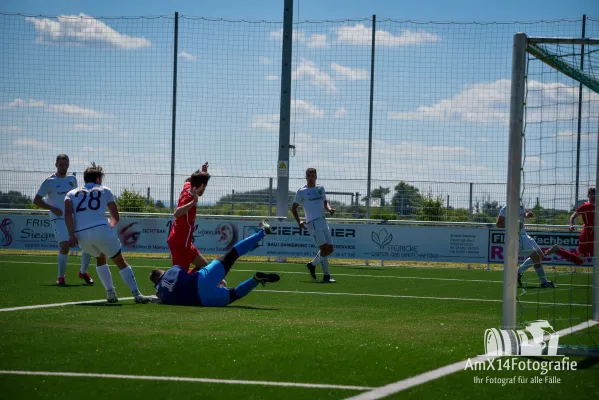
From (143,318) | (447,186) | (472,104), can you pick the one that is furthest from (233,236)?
(143,318)

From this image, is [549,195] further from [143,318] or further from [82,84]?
[82,84]

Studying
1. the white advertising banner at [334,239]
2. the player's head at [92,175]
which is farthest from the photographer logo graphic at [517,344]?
the white advertising banner at [334,239]

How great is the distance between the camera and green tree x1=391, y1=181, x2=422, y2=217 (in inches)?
801

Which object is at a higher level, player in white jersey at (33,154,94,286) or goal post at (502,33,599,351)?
goal post at (502,33,599,351)

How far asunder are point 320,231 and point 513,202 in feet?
29.5

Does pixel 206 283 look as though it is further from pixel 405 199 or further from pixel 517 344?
pixel 405 199

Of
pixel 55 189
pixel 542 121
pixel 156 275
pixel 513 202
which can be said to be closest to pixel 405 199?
pixel 55 189

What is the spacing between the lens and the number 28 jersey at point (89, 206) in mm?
9539

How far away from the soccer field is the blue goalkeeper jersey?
0.76 ft

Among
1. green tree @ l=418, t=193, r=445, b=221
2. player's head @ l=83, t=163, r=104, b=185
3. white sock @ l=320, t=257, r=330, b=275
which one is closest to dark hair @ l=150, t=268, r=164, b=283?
player's head @ l=83, t=163, r=104, b=185

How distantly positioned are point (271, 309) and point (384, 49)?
13.1m

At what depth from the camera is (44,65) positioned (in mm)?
21188

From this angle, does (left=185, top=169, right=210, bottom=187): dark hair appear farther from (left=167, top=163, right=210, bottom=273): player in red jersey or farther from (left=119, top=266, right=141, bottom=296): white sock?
(left=119, top=266, right=141, bottom=296): white sock

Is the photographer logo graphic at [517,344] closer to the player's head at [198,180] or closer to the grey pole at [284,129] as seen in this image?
the player's head at [198,180]
